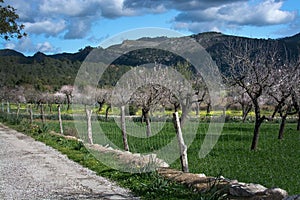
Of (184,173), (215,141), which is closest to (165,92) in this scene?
(215,141)

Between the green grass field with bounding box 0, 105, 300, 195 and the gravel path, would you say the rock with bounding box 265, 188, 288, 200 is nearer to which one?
the green grass field with bounding box 0, 105, 300, 195

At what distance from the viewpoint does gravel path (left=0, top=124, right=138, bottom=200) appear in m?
6.96

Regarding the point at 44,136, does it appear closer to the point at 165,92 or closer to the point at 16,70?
the point at 165,92

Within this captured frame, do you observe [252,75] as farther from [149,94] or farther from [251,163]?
[251,163]

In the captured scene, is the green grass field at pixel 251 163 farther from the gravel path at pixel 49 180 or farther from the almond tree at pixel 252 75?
the gravel path at pixel 49 180

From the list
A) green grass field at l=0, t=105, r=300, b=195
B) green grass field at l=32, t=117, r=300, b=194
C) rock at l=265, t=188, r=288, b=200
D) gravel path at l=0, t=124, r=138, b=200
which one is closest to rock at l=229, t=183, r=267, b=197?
rock at l=265, t=188, r=288, b=200

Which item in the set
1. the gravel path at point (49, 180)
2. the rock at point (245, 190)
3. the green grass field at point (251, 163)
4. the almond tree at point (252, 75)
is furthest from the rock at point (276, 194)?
the almond tree at point (252, 75)

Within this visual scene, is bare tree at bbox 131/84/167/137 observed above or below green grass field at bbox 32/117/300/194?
above

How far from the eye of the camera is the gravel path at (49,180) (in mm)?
6965

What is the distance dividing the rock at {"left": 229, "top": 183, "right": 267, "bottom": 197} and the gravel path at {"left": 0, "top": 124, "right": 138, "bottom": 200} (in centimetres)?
172

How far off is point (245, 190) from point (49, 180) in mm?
4217

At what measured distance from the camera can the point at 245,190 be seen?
597cm

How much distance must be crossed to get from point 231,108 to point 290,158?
137ft

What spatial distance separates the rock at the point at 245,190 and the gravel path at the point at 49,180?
1.72m
